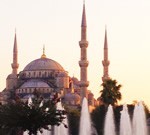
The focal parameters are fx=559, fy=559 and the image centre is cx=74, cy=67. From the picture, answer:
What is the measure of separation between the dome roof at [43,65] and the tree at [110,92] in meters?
48.7

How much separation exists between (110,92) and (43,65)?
164 feet

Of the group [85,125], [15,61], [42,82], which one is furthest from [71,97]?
[85,125]

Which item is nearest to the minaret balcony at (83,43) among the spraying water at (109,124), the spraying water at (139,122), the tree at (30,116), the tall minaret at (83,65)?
the tall minaret at (83,65)

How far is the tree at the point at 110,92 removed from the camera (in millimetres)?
51906

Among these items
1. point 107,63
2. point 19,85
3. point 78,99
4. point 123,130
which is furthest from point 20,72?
point 123,130

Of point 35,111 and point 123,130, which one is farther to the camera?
point 123,130

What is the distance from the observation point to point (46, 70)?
10062 cm

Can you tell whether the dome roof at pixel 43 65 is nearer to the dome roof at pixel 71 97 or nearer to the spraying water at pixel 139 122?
the dome roof at pixel 71 97

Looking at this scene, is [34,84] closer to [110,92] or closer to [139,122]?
[110,92]

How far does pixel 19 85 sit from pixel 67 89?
8.68 meters

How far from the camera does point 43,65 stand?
331 feet

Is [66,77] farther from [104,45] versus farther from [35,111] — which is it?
[35,111]

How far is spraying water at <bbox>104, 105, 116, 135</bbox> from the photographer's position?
145 feet

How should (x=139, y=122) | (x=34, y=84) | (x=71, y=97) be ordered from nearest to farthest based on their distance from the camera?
(x=139, y=122) → (x=71, y=97) → (x=34, y=84)
